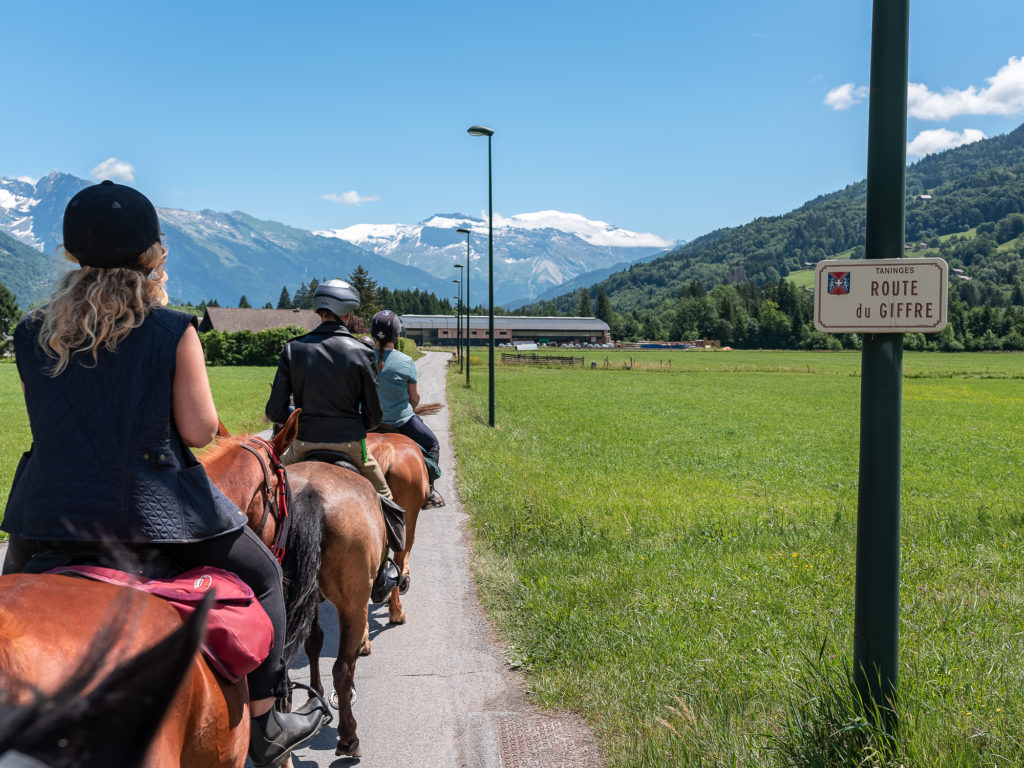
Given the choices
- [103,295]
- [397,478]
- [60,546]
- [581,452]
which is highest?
[103,295]

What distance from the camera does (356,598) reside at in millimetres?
4449

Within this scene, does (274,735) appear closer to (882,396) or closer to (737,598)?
(882,396)

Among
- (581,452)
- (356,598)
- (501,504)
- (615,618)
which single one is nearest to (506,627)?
(615,618)

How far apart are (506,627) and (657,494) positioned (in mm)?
6496

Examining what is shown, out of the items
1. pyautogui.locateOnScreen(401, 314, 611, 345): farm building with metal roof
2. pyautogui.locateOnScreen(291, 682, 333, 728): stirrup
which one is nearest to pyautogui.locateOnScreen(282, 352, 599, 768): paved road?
pyautogui.locateOnScreen(291, 682, 333, 728): stirrup

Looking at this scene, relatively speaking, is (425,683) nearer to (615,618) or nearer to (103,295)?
A: (615,618)

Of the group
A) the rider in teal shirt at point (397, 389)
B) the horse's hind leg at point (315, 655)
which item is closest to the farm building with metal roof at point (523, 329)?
the rider in teal shirt at point (397, 389)

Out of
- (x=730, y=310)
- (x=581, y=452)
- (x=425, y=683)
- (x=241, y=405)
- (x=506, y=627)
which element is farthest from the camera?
(x=730, y=310)

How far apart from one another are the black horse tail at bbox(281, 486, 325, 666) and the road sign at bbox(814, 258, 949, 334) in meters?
2.83

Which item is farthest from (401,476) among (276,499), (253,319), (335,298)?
(253,319)

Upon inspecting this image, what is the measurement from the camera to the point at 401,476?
20.9 ft

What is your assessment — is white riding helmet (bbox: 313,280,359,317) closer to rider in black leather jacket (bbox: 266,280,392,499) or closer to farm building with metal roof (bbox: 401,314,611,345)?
rider in black leather jacket (bbox: 266,280,392,499)

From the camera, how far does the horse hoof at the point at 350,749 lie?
4223mm

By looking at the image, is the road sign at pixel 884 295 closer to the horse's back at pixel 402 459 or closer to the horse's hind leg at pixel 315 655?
the horse's hind leg at pixel 315 655
